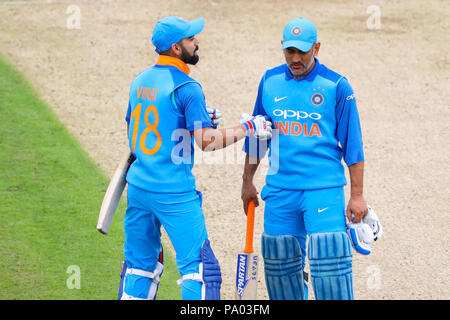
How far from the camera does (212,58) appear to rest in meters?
12.3

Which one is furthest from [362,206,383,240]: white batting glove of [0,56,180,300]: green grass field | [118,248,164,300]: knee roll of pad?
[0,56,180,300]: green grass field

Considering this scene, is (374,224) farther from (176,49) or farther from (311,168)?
(176,49)

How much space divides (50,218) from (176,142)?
3162 millimetres

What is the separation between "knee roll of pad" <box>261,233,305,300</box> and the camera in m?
5.37

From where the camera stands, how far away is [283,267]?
17.8 feet

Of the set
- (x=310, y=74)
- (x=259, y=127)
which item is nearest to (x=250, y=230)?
(x=259, y=127)

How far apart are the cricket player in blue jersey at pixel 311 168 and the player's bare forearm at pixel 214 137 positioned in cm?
36

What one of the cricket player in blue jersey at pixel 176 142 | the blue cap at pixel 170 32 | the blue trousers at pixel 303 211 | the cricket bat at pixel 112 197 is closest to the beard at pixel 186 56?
the cricket player in blue jersey at pixel 176 142

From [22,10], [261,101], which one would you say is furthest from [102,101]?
[261,101]

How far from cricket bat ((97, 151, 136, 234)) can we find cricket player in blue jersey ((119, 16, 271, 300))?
0.88ft

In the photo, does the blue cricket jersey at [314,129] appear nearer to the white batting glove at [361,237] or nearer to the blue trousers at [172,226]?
the white batting glove at [361,237]

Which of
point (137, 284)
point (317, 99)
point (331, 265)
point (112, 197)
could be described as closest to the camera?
point (331, 265)

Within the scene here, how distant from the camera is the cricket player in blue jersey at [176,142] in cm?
513

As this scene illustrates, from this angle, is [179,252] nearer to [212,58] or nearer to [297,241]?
[297,241]
